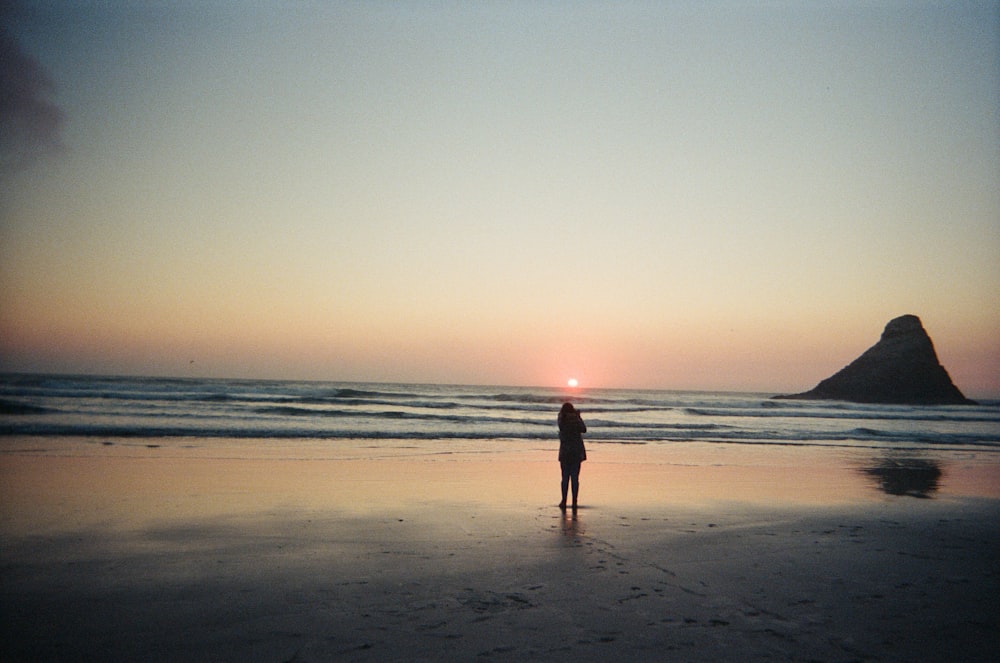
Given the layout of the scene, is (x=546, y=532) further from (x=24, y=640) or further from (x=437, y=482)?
(x=24, y=640)

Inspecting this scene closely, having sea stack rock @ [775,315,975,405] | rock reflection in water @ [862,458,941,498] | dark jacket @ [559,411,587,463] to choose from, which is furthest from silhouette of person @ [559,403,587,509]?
sea stack rock @ [775,315,975,405]

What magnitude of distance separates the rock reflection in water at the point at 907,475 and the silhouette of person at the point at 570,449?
7.30 meters

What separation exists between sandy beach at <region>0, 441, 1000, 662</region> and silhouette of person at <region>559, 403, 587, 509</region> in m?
0.52

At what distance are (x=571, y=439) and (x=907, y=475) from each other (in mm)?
10974

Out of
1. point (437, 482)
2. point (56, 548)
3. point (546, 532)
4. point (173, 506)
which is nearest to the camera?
point (56, 548)

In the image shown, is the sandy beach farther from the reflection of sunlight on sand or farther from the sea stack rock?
the sea stack rock

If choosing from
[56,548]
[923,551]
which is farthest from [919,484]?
[56,548]

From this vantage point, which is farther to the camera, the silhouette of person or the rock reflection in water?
the rock reflection in water

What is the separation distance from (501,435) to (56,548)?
62.9 feet

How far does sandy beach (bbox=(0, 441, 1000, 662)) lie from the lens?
4.76 m

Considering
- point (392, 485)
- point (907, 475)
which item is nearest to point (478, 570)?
point (392, 485)

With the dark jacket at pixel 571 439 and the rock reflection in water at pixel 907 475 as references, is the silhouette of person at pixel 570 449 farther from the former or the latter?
the rock reflection in water at pixel 907 475

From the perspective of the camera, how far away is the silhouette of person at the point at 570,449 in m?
10.7

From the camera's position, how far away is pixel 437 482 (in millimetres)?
13078
